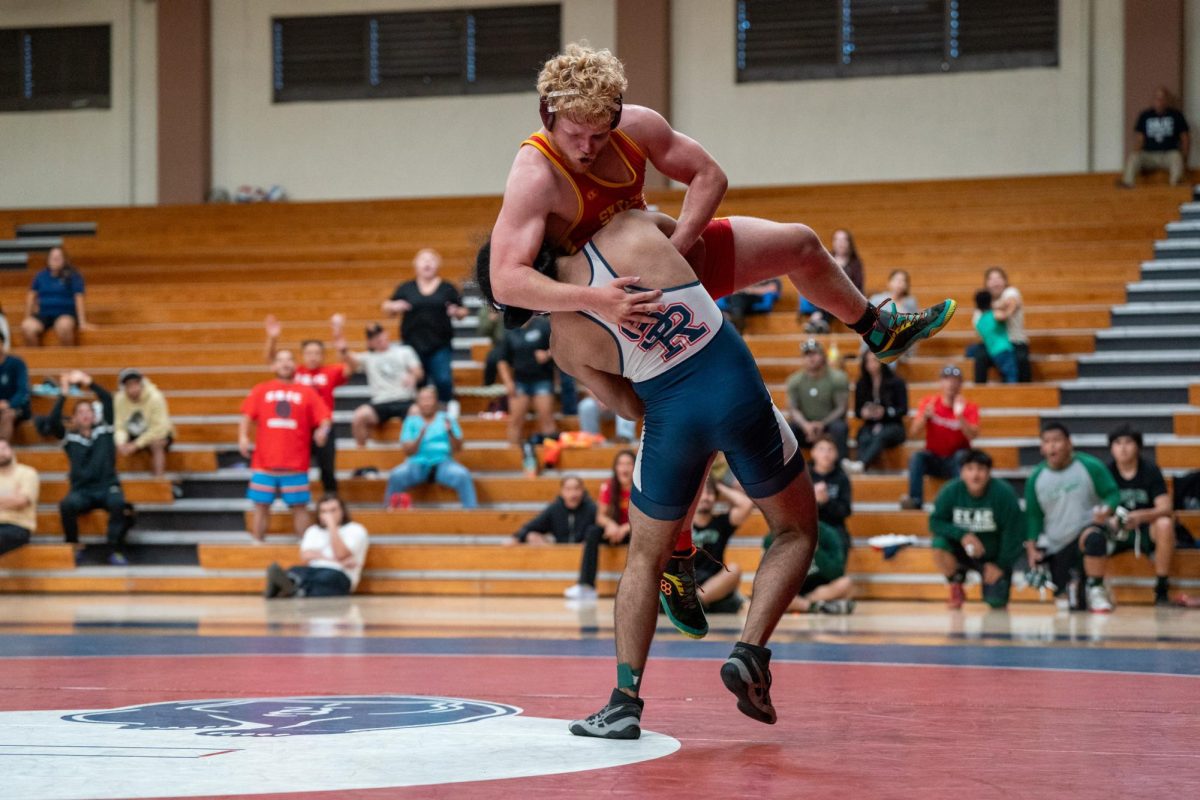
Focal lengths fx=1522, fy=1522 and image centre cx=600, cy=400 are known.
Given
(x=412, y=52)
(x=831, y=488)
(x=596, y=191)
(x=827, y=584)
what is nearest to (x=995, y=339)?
(x=831, y=488)

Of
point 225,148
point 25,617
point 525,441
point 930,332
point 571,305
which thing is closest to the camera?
point 571,305

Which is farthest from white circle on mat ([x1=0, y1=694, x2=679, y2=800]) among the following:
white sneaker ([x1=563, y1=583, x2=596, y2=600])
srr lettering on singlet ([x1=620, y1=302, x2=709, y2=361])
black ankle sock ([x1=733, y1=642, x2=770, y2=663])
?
white sneaker ([x1=563, y1=583, x2=596, y2=600])

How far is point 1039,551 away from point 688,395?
6.55 meters

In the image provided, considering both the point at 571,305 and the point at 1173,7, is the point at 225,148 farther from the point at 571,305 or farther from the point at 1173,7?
the point at 571,305

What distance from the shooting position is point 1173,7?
1661cm

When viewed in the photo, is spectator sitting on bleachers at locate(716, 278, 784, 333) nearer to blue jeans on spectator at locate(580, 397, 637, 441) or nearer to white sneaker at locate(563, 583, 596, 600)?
blue jeans on spectator at locate(580, 397, 637, 441)

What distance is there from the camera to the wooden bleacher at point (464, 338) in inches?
432

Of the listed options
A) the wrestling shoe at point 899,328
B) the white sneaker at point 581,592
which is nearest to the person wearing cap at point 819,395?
the white sneaker at point 581,592

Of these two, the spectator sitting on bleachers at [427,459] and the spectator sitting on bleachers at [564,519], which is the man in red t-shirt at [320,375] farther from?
the spectator sitting on bleachers at [564,519]

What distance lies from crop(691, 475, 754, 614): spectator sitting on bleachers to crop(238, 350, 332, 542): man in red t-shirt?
10.5ft

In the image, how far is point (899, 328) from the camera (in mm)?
4574

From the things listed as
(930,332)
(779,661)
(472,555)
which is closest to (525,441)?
(472,555)

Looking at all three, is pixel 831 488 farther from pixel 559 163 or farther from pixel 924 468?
pixel 559 163

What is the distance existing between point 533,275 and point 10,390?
10.2 m
